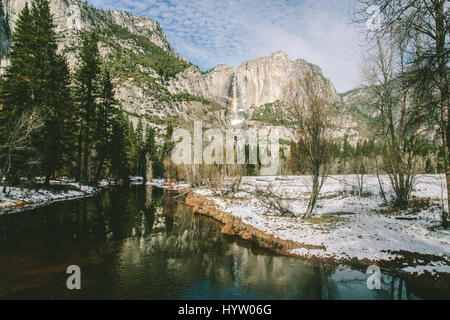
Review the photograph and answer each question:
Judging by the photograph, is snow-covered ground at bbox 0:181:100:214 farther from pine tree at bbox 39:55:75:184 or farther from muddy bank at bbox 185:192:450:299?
muddy bank at bbox 185:192:450:299

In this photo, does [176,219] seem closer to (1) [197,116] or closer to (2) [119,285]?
(2) [119,285]

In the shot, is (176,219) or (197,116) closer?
→ (176,219)

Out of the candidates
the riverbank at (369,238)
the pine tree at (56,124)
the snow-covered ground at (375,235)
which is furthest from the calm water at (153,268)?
the pine tree at (56,124)

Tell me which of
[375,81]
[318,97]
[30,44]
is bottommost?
[318,97]

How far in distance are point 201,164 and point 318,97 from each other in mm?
19302

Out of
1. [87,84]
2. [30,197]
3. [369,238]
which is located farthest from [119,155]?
[369,238]

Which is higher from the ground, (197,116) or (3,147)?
(197,116)

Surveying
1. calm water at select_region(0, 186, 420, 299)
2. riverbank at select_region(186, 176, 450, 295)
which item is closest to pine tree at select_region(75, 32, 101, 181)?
calm water at select_region(0, 186, 420, 299)

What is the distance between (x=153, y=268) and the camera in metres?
8.22

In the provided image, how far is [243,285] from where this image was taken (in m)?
7.27

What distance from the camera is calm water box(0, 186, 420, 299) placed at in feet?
21.6

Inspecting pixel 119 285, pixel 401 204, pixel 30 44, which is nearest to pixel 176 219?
pixel 119 285

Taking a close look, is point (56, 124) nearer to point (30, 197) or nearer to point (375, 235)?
point (30, 197)
